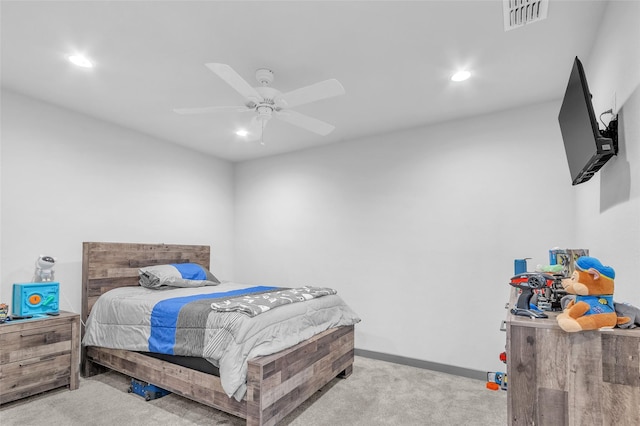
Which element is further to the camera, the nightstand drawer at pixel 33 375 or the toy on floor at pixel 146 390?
the toy on floor at pixel 146 390

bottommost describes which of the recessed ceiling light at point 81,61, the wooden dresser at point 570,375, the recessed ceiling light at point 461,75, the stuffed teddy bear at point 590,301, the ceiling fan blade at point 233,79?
the wooden dresser at point 570,375

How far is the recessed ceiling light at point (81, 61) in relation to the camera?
2.47 metres

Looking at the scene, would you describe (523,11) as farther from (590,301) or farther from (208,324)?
(208,324)

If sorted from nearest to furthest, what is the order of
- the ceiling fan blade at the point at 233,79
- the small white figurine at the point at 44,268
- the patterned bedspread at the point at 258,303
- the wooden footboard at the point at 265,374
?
the ceiling fan blade at the point at 233,79
the wooden footboard at the point at 265,374
the patterned bedspread at the point at 258,303
the small white figurine at the point at 44,268

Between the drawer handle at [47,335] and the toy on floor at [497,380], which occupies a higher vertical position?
the toy on floor at [497,380]

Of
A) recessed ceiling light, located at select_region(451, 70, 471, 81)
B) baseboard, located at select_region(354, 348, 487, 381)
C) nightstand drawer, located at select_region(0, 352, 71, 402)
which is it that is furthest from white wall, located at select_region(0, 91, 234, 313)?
recessed ceiling light, located at select_region(451, 70, 471, 81)

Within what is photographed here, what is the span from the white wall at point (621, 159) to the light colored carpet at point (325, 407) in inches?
60.2

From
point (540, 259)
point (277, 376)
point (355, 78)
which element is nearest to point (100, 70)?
point (355, 78)

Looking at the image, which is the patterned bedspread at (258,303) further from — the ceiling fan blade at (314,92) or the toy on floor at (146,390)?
the ceiling fan blade at (314,92)

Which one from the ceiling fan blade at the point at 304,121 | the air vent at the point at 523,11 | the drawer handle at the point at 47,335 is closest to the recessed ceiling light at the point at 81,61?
the ceiling fan blade at the point at 304,121

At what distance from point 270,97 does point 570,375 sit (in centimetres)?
225

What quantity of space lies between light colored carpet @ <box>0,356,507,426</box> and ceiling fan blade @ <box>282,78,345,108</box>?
90.3 inches

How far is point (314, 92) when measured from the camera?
2217mm

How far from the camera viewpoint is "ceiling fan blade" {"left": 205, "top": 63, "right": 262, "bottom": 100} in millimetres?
1917
